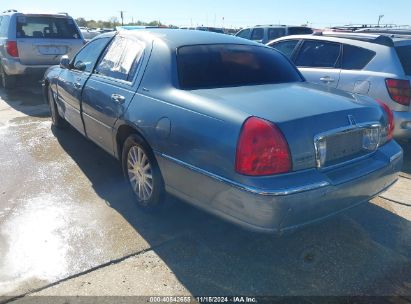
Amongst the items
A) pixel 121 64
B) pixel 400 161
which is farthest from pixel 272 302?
pixel 121 64

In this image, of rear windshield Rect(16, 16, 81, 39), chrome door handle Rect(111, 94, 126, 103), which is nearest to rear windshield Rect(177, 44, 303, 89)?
chrome door handle Rect(111, 94, 126, 103)

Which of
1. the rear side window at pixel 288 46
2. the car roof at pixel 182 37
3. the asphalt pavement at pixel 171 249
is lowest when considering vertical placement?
the asphalt pavement at pixel 171 249

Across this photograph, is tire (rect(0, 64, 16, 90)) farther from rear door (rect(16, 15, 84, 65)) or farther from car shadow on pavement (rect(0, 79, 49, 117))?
rear door (rect(16, 15, 84, 65))

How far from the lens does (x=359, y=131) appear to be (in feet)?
9.27

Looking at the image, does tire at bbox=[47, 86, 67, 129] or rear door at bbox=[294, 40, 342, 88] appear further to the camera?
tire at bbox=[47, 86, 67, 129]

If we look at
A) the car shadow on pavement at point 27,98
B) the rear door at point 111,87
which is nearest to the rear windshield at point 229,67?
the rear door at point 111,87

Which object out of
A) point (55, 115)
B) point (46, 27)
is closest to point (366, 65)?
point (55, 115)

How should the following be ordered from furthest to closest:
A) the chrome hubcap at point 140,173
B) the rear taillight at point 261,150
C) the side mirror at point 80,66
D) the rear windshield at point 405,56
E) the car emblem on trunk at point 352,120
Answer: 1. the rear windshield at point 405,56
2. the side mirror at point 80,66
3. the chrome hubcap at point 140,173
4. the car emblem on trunk at point 352,120
5. the rear taillight at point 261,150

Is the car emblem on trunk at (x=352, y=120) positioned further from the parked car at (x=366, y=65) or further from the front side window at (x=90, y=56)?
the front side window at (x=90, y=56)

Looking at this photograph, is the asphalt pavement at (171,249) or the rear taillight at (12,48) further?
the rear taillight at (12,48)

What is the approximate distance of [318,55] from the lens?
225 inches

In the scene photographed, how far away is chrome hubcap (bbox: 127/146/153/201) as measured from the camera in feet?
11.1

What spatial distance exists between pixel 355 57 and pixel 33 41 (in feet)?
22.5

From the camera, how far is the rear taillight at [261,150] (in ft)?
7.83
